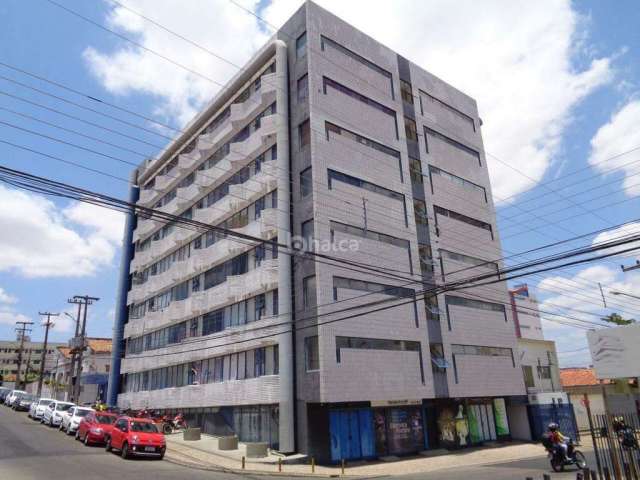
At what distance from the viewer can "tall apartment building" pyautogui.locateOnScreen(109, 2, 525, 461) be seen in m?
26.5

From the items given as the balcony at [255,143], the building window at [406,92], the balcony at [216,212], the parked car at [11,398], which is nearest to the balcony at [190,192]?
the balcony at [216,212]

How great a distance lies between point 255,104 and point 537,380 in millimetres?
33923

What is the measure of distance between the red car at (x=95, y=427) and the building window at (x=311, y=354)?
32.8ft

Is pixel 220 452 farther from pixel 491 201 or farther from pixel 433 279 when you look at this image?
pixel 491 201

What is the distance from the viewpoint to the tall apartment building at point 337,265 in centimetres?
2645

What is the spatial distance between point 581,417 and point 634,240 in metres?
36.8

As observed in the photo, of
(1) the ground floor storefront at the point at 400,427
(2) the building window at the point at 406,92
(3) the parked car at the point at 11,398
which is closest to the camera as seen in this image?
(1) the ground floor storefront at the point at 400,427

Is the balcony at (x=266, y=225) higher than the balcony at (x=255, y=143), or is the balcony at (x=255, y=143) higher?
the balcony at (x=255, y=143)

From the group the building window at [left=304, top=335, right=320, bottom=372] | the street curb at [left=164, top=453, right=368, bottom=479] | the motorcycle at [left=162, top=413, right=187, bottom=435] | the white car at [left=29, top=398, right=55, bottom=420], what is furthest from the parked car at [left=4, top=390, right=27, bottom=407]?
the building window at [left=304, top=335, right=320, bottom=372]

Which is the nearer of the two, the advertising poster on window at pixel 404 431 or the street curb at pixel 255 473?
the street curb at pixel 255 473

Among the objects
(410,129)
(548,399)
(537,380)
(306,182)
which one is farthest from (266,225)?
(537,380)

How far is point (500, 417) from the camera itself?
113 ft

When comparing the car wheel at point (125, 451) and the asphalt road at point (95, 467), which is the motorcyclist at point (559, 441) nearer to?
the asphalt road at point (95, 467)

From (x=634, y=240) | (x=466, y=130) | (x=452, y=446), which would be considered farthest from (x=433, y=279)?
(x=634, y=240)
